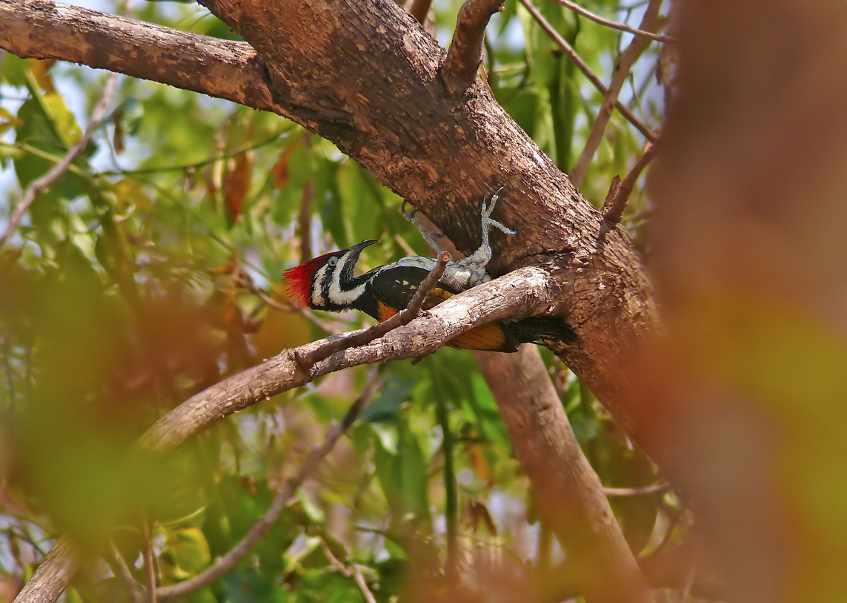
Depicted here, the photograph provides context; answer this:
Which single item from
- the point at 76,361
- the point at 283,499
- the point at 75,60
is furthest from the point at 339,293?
the point at 76,361

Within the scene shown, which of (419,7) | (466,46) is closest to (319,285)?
(419,7)

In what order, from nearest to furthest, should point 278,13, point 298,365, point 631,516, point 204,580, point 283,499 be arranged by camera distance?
1. point 298,365
2. point 278,13
3. point 204,580
4. point 283,499
5. point 631,516

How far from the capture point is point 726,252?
0.52 metres

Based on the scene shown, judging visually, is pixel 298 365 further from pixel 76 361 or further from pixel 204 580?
pixel 204 580

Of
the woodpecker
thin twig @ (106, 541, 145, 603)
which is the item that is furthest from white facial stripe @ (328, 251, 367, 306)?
thin twig @ (106, 541, 145, 603)

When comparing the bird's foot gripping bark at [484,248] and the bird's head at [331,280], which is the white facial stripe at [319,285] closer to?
the bird's head at [331,280]

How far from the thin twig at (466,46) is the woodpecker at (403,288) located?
31cm

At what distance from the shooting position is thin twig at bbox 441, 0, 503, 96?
5.81 ft

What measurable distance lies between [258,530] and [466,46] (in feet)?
6.46

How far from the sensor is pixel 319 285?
3225 millimetres

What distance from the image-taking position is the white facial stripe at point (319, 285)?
10.5 feet

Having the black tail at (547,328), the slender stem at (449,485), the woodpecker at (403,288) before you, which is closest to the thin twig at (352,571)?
the slender stem at (449,485)

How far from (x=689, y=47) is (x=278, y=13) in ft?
5.41

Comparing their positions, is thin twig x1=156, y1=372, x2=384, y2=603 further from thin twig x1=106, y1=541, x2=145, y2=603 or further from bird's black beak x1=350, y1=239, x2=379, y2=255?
thin twig x1=106, y1=541, x2=145, y2=603
